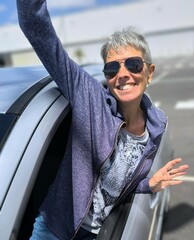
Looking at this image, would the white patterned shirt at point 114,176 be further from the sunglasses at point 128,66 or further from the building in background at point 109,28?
the building in background at point 109,28

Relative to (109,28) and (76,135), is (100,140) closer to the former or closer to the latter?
(76,135)

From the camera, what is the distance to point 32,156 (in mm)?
1251

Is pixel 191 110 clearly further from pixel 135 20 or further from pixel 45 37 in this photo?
pixel 135 20

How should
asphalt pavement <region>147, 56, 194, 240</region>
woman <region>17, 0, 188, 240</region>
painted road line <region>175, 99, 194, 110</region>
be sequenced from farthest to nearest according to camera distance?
painted road line <region>175, 99, 194, 110</region> < asphalt pavement <region>147, 56, 194, 240</region> < woman <region>17, 0, 188, 240</region>

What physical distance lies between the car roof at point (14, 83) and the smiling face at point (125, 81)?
394 millimetres

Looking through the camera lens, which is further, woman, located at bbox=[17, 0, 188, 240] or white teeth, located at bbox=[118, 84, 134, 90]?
white teeth, located at bbox=[118, 84, 134, 90]

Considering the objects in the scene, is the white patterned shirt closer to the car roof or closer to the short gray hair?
the short gray hair

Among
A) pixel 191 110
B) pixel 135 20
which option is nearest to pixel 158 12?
pixel 135 20

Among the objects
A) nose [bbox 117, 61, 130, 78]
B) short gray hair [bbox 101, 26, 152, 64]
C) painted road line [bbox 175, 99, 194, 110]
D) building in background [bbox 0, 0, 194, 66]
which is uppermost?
building in background [bbox 0, 0, 194, 66]

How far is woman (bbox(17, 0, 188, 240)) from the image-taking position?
1521 mm

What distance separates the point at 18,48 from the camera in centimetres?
5044

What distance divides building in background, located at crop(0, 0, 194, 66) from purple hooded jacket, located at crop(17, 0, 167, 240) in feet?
137

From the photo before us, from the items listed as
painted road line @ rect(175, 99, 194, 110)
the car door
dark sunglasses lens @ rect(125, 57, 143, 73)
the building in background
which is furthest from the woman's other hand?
the building in background

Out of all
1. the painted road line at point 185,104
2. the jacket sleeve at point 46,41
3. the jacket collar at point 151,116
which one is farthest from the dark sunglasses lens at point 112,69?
the painted road line at point 185,104
